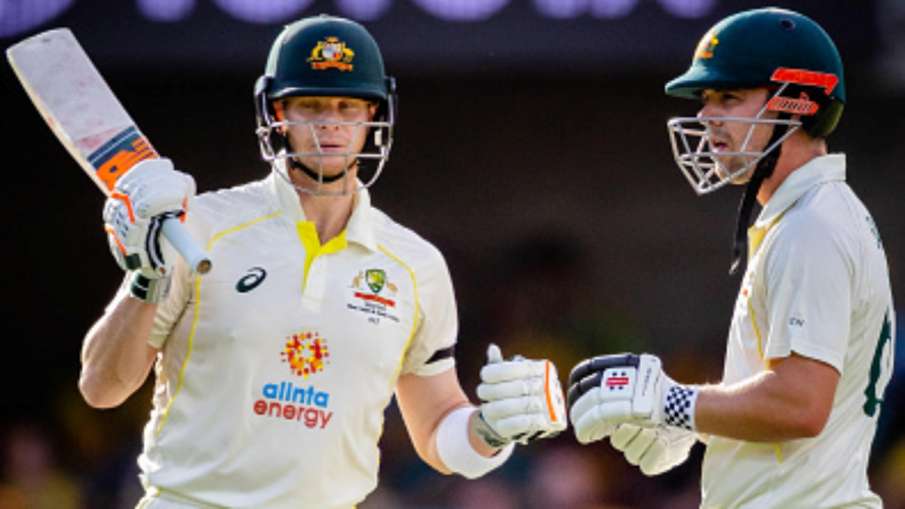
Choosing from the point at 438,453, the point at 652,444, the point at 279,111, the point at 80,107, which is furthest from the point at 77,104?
the point at 652,444

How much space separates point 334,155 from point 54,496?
3.84m

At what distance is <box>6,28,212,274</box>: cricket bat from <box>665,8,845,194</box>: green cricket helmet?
1250 mm

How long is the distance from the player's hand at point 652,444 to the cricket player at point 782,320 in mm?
57

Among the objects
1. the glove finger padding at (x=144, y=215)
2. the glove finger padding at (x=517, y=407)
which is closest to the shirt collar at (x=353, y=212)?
the glove finger padding at (x=144, y=215)

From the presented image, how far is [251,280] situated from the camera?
12.5ft

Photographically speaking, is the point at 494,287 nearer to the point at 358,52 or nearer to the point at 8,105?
the point at 8,105

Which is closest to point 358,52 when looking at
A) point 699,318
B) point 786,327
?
point 786,327

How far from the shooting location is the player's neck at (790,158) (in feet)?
12.2

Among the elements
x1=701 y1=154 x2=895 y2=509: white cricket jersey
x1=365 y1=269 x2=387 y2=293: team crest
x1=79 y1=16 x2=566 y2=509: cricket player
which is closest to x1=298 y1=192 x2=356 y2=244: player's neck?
x1=79 y1=16 x2=566 y2=509: cricket player

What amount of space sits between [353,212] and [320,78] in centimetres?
31

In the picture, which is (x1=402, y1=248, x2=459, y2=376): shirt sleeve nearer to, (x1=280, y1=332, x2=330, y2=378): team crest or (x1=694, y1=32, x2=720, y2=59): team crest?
(x1=280, y1=332, x2=330, y2=378): team crest

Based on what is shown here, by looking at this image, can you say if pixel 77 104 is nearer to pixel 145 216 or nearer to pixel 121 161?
pixel 121 161

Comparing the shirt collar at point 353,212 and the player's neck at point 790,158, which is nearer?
the player's neck at point 790,158

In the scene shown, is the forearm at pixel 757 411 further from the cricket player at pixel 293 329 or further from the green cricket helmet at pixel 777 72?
the green cricket helmet at pixel 777 72
